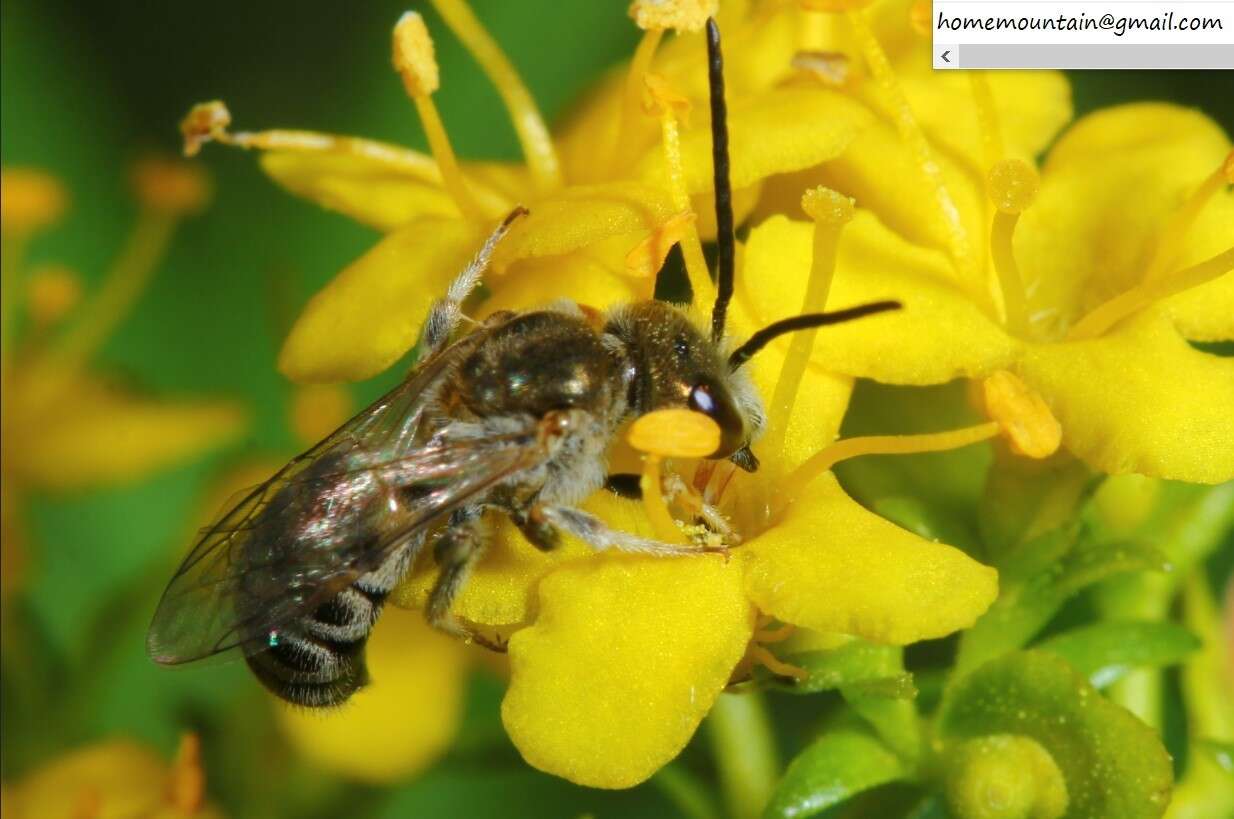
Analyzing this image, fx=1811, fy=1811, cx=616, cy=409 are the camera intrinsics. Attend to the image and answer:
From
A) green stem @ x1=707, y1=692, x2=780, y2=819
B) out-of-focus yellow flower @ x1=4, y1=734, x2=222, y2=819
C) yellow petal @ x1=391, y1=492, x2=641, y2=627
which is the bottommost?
out-of-focus yellow flower @ x1=4, y1=734, x2=222, y2=819

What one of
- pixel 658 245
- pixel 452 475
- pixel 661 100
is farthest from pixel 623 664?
pixel 661 100

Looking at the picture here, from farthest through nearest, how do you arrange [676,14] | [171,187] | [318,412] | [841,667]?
[171,187], [318,412], [676,14], [841,667]

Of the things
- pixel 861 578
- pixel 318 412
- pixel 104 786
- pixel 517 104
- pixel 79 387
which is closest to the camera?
pixel 861 578

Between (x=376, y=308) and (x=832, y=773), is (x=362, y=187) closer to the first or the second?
(x=376, y=308)

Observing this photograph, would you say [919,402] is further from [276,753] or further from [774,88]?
[276,753]

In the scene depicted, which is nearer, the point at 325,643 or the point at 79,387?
the point at 325,643

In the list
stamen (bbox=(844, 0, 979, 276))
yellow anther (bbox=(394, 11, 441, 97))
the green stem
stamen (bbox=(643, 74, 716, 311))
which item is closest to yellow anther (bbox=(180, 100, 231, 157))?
yellow anther (bbox=(394, 11, 441, 97))

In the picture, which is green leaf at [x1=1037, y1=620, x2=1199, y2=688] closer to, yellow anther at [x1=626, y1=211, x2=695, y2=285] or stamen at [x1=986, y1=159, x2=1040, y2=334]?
stamen at [x1=986, y1=159, x2=1040, y2=334]
